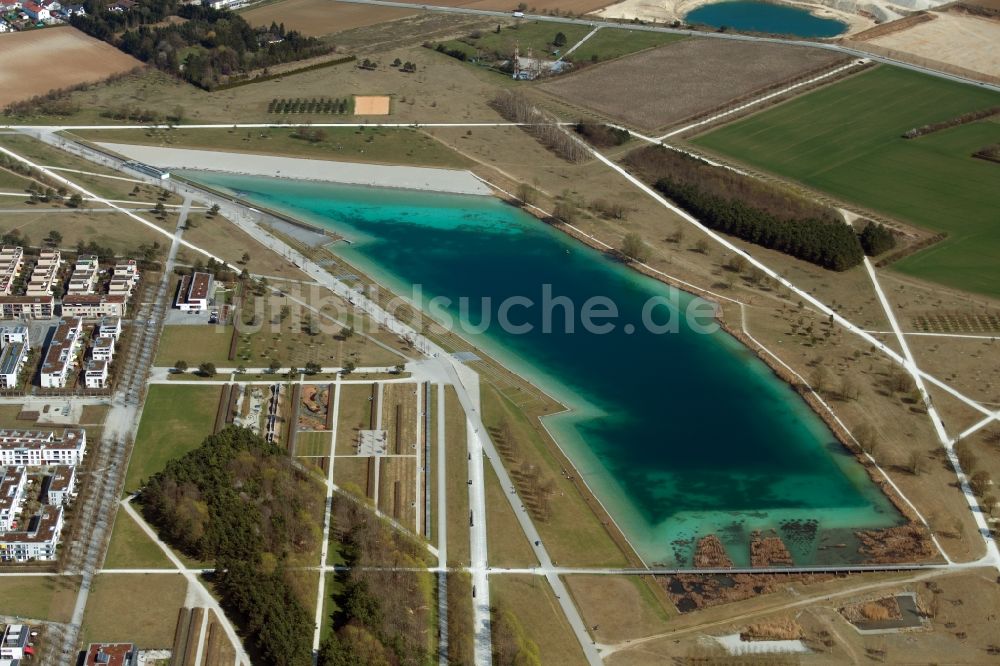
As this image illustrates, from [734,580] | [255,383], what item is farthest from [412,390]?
[734,580]

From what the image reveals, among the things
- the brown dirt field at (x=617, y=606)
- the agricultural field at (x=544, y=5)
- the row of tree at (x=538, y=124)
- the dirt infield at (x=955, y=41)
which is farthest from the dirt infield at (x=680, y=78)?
the brown dirt field at (x=617, y=606)

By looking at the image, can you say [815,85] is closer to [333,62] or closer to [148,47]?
[333,62]

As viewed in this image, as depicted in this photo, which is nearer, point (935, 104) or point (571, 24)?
point (935, 104)

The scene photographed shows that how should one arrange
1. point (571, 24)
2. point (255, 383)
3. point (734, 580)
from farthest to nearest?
1. point (571, 24)
2. point (255, 383)
3. point (734, 580)

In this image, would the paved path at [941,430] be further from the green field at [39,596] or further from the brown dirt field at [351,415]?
the green field at [39,596]

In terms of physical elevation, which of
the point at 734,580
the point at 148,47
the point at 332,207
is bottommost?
the point at 734,580

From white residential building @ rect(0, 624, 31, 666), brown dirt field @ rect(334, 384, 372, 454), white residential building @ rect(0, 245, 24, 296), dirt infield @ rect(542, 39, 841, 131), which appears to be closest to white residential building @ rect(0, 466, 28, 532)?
white residential building @ rect(0, 624, 31, 666)

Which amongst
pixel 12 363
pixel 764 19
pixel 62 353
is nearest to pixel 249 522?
pixel 62 353
